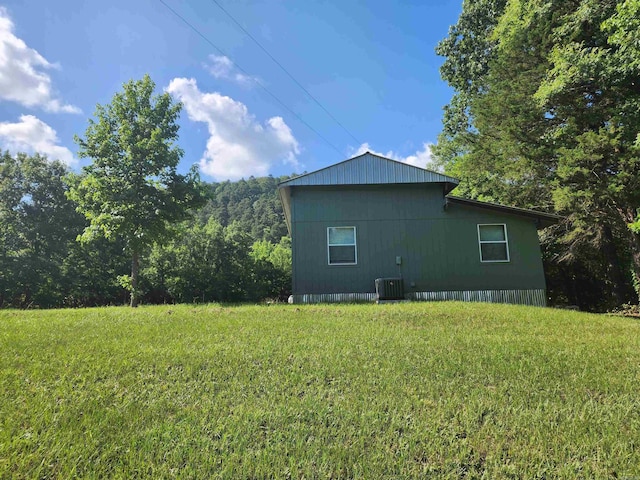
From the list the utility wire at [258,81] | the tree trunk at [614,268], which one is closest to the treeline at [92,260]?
the utility wire at [258,81]

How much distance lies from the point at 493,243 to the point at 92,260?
19386 millimetres

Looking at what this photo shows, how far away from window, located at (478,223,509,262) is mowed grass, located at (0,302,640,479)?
243 inches

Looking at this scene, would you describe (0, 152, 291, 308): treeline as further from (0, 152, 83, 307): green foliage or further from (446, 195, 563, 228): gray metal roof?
(446, 195, 563, 228): gray metal roof

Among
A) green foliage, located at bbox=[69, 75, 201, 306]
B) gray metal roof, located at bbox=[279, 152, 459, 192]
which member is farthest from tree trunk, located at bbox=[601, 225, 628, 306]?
green foliage, located at bbox=[69, 75, 201, 306]

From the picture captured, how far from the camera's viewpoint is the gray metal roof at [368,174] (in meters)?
11.3

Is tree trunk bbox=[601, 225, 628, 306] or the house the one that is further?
tree trunk bbox=[601, 225, 628, 306]

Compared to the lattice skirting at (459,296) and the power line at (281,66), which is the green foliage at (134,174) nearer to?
the power line at (281,66)

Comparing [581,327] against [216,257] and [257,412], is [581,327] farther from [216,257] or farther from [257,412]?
[216,257]

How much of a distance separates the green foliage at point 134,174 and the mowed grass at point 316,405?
6.80 m

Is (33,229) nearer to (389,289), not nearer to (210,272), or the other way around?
(210,272)

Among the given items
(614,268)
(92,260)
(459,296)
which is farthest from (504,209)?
(92,260)

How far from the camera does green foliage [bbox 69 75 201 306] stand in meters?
11.7

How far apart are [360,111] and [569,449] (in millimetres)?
13629

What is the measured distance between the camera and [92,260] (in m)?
19.3
